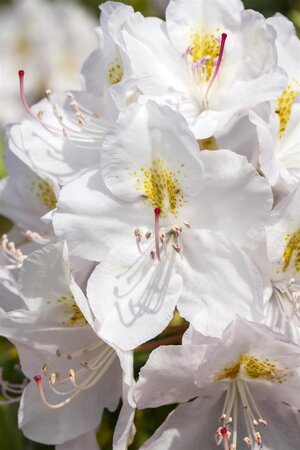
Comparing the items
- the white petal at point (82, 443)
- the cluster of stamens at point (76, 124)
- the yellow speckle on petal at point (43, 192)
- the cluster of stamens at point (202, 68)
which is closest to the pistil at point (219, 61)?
the cluster of stamens at point (202, 68)

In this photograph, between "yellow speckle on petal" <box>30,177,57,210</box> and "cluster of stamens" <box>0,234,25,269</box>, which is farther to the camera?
"yellow speckle on petal" <box>30,177,57,210</box>

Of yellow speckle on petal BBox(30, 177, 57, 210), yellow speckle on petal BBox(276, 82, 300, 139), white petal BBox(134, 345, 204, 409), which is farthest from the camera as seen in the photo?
yellow speckle on petal BBox(30, 177, 57, 210)

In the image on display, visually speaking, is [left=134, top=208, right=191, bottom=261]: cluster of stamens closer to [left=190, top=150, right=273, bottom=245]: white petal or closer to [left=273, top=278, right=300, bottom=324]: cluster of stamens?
[left=190, top=150, right=273, bottom=245]: white petal

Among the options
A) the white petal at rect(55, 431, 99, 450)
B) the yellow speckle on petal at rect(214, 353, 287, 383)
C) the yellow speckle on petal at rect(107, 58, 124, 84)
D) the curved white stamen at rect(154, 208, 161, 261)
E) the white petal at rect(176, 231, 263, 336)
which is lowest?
the white petal at rect(55, 431, 99, 450)

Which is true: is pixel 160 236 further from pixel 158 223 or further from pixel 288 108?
pixel 288 108

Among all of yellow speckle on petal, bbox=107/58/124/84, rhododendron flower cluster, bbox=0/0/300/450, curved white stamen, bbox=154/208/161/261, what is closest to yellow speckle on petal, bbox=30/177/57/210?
rhododendron flower cluster, bbox=0/0/300/450

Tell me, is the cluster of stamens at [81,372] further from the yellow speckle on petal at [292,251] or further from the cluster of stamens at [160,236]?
the yellow speckle on petal at [292,251]

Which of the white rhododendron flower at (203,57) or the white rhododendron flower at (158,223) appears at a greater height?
the white rhododendron flower at (203,57)
